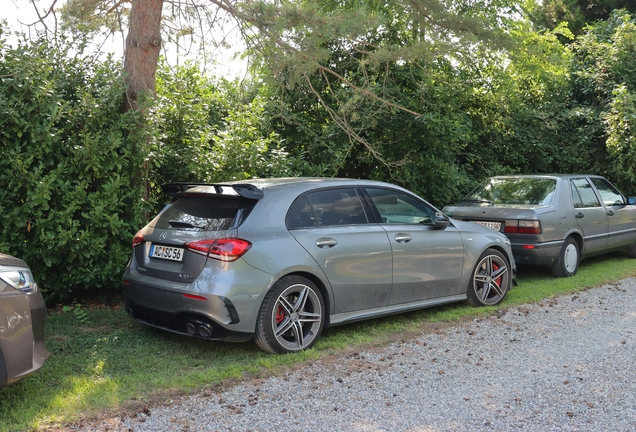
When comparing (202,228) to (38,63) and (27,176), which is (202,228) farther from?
(38,63)

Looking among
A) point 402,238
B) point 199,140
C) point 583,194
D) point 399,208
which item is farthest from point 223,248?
point 583,194

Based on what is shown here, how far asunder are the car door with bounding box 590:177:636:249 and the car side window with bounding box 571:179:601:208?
26cm

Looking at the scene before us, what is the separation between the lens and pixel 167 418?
168 inches

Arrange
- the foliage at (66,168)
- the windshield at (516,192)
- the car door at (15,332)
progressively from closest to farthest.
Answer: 1. the car door at (15,332)
2. the foliage at (66,168)
3. the windshield at (516,192)

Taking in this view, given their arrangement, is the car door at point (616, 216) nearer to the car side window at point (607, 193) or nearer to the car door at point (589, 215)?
the car side window at point (607, 193)

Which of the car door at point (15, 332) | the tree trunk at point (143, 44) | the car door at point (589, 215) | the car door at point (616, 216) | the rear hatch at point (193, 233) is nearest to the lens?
the car door at point (15, 332)

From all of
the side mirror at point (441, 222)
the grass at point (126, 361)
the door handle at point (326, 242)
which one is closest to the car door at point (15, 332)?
the grass at point (126, 361)

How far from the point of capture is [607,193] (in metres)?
11.0

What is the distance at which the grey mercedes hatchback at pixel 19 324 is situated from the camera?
4000mm

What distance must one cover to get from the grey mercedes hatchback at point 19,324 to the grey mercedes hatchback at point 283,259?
131 cm

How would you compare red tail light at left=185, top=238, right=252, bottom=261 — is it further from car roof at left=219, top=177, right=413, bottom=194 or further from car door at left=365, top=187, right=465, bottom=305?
car door at left=365, top=187, right=465, bottom=305

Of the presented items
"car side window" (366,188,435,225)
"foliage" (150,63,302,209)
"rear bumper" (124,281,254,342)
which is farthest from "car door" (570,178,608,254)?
"rear bumper" (124,281,254,342)

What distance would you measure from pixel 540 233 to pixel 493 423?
5290 millimetres

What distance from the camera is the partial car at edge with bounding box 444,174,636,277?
9125mm
